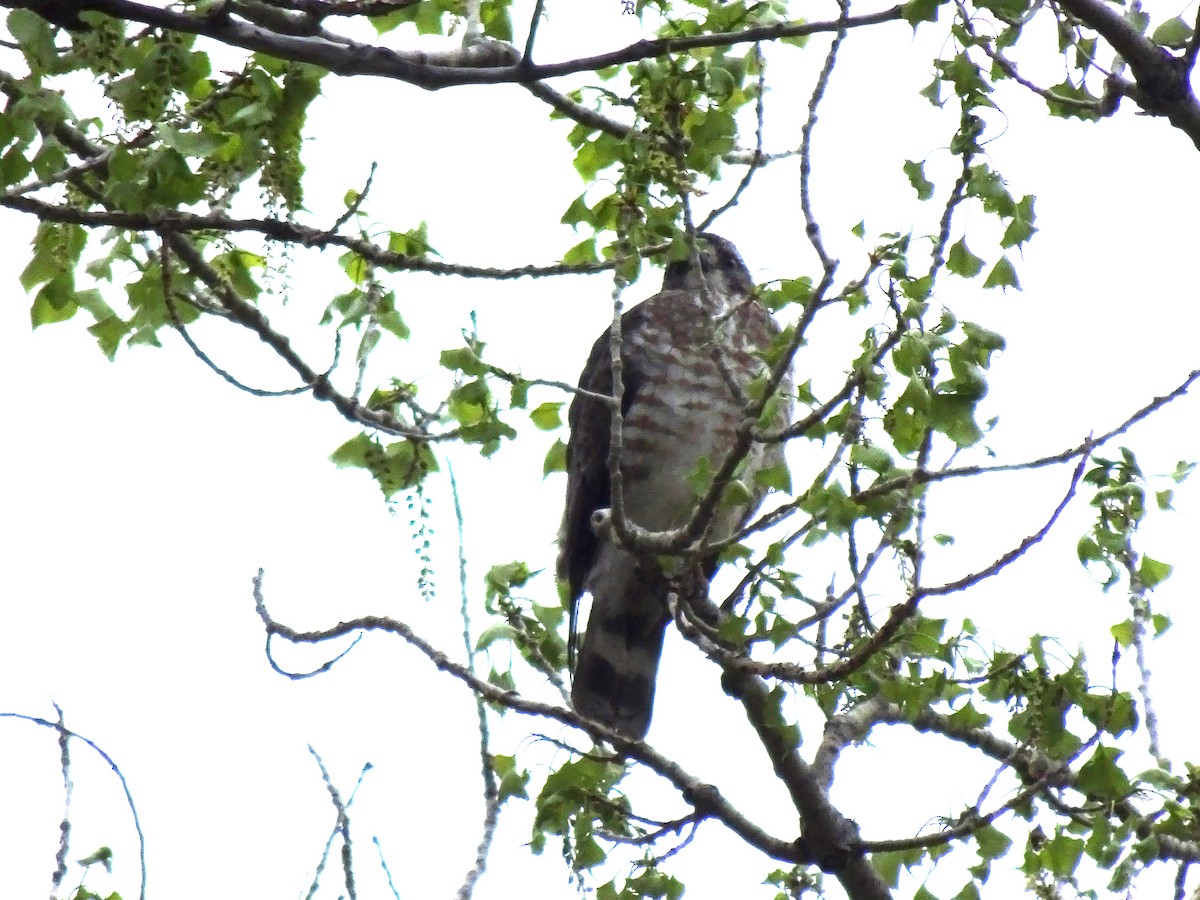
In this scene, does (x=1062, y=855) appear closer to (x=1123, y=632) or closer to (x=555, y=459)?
(x=1123, y=632)

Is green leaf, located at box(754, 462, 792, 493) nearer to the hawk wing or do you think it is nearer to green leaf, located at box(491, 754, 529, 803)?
green leaf, located at box(491, 754, 529, 803)

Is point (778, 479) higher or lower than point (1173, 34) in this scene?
lower

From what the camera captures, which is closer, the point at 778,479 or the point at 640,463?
the point at 778,479

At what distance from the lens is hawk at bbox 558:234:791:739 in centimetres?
499

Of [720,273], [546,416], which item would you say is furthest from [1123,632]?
[720,273]

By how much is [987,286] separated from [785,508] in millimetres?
560

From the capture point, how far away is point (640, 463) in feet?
17.1

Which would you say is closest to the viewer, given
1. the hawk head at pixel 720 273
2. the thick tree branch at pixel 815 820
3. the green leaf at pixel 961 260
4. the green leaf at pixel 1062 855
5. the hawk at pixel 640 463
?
the green leaf at pixel 961 260

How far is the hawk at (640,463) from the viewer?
16.4 ft

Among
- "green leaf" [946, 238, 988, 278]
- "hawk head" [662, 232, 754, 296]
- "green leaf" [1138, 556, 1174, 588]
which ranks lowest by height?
"green leaf" [1138, 556, 1174, 588]

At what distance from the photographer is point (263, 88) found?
8.54 feet

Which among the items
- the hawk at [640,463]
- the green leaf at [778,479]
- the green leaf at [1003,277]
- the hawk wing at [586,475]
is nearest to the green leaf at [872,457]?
the green leaf at [778,479]

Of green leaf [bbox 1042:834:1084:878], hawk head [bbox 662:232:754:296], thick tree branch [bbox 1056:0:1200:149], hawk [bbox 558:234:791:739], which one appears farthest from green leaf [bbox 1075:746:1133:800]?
hawk head [bbox 662:232:754:296]

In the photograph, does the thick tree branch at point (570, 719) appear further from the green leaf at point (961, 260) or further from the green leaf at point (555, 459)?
the green leaf at point (961, 260)
